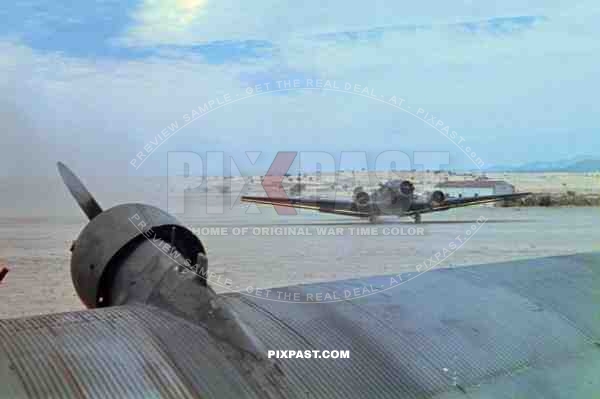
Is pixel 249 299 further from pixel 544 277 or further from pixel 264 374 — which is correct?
pixel 544 277

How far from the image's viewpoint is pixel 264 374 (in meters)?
3.58

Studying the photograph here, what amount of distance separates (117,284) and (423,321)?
2394 millimetres

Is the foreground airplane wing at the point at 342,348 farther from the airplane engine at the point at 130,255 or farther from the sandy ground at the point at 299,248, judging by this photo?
the sandy ground at the point at 299,248

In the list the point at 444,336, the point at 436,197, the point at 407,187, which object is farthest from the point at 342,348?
the point at 436,197

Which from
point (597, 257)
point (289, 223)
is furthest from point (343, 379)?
point (289, 223)

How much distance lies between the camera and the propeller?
5.57m

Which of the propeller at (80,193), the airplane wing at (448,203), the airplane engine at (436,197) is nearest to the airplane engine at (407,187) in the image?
the airplane wing at (448,203)

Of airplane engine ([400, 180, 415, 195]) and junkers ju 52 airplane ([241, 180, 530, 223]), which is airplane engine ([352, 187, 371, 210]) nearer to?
junkers ju 52 airplane ([241, 180, 530, 223])

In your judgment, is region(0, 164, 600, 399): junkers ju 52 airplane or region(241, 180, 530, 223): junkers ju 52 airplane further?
region(241, 180, 530, 223): junkers ju 52 airplane

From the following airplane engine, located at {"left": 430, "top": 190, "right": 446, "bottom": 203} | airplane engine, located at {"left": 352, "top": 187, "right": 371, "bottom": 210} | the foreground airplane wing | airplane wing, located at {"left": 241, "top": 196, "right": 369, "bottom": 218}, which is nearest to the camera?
the foreground airplane wing

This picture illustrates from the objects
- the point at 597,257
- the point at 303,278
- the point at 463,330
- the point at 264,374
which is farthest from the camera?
the point at 303,278

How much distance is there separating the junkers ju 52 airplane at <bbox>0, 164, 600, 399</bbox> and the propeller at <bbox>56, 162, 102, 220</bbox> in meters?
0.02

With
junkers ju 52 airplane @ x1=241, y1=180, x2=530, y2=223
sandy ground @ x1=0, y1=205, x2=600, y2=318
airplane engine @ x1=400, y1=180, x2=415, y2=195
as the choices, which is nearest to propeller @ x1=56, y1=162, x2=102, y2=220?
sandy ground @ x1=0, y1=205, x2=600, y2=318

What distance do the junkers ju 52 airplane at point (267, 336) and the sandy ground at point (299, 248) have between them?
6.49 meters
